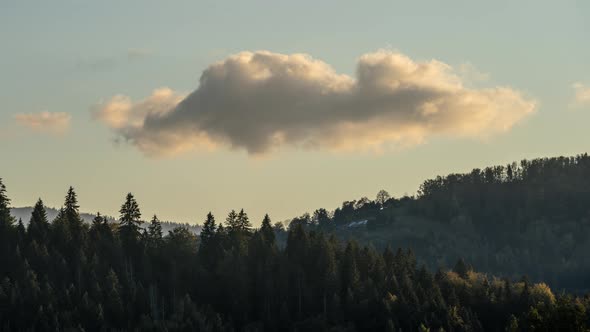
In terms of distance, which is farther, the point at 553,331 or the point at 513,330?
the point at 513,330

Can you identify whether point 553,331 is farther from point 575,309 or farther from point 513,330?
point 513,330

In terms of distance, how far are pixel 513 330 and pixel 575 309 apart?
2637 cm

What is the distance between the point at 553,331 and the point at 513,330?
29.9 meters

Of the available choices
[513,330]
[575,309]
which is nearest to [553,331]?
[575,309]

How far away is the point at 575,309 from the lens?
554 ft

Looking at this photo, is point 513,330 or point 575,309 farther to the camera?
point 513,330

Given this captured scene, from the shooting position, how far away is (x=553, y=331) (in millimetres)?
164125

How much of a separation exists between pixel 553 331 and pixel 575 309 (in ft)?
23.0
